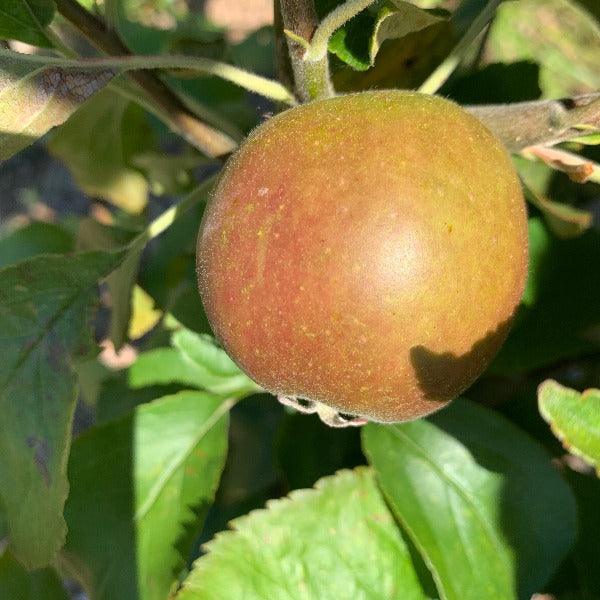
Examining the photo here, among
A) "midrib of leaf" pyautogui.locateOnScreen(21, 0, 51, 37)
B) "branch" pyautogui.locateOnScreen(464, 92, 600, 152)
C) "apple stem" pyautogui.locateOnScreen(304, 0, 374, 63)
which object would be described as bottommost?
"branch" pyautogui.locateOnScreen(464, 92, 600, 152)

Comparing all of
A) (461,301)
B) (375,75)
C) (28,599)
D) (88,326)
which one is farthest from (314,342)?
(28,599)

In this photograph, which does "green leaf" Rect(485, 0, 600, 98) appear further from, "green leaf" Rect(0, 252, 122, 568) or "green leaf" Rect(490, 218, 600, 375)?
"green leaf" Rect(0, 252, 122, 568)

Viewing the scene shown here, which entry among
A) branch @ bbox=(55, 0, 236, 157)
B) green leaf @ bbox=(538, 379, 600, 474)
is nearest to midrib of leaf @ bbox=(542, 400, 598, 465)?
green leaf @ bbox=(538, 379, 600, 474)

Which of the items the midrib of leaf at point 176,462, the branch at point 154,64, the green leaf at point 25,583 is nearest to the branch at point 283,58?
the branch at point 154,64

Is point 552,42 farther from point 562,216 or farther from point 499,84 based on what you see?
point 562,216

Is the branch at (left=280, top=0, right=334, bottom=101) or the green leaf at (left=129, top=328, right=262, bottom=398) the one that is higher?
the branch at (left=280, top=0, right=334, bottom=101)

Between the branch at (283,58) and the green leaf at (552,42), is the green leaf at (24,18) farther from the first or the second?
the green leaf at (552,42)

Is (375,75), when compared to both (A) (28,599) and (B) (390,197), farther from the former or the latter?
(A) (28,599)
